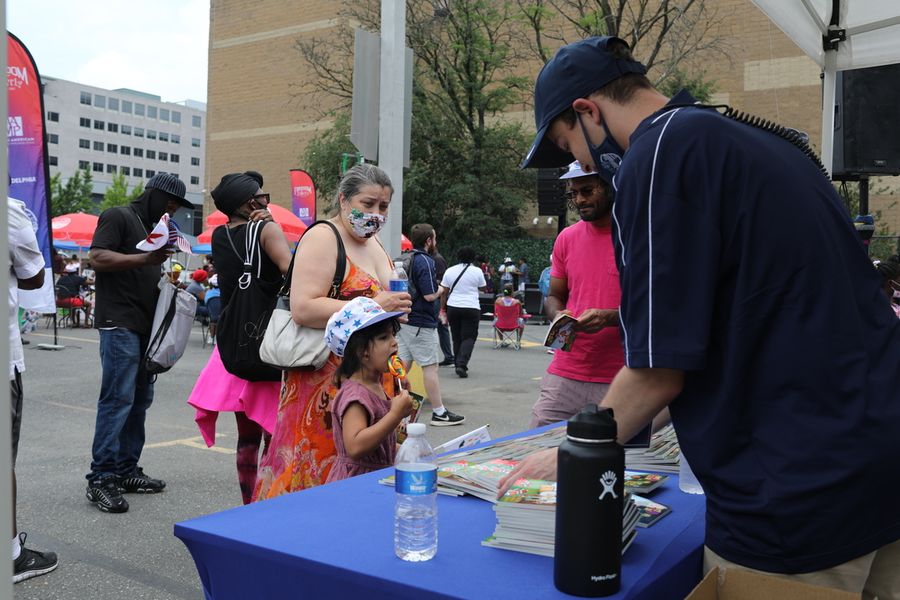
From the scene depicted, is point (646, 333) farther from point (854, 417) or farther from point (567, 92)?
point (567, 92)

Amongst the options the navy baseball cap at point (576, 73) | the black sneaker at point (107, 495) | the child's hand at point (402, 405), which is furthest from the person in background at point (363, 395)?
the black sneaker at point (107, 495)

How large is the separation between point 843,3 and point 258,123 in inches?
1668

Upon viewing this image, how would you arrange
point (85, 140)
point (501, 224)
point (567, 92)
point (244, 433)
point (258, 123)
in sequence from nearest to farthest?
point (567, 92)
point (244, 433)
point (501, 224)
point (258, 123)
point (85, 140)

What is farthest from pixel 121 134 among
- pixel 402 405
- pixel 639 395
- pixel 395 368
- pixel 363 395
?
pixel 639 395

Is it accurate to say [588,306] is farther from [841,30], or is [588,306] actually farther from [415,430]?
[841,30]

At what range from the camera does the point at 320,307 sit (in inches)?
135

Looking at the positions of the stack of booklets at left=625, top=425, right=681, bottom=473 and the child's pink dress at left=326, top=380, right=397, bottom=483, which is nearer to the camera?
the stack of booklets at left=625, top=425, right=681, bottom=473

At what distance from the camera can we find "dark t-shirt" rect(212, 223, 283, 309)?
417 cm

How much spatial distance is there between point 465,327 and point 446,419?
366cm

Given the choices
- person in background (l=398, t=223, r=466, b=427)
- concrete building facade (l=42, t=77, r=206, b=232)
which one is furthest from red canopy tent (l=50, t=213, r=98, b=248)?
concrete building facade (l=42, t=77, r=206, b=232)

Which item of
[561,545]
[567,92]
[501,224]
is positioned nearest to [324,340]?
[567,92]

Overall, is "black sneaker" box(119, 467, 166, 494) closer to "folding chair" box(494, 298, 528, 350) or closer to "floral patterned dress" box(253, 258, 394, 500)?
"floral patterned dress" box(253, 258, 394, 500)

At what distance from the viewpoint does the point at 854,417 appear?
1.53 m

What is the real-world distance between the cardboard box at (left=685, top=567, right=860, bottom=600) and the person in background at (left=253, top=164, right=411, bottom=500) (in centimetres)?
200
